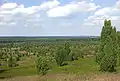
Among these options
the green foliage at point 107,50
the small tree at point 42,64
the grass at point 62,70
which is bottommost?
the grass at point 62,70

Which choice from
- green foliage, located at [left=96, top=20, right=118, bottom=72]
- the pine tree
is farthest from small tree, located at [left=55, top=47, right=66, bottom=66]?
the pine tree

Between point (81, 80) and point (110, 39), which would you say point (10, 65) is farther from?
point (81, 80)

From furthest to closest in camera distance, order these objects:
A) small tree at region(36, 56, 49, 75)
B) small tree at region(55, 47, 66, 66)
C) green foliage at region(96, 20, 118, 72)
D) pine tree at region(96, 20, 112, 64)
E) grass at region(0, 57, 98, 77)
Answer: small tree at region(55, 47, 66, 66) < grass at region(0, 57, 98, 77) < pine tree at region(96, 20, 112, 64) < small tree at region(36, 56, 49, 75) < green foliage at region(96, 20, 118, 72)

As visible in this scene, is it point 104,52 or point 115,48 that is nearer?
point 104,52

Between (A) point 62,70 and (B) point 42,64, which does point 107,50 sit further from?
(A) point 62,70

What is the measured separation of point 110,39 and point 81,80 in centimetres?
5266

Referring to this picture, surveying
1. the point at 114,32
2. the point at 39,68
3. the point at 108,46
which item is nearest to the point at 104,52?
the point at 108,46

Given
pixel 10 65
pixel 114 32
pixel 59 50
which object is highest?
pixel 114 32

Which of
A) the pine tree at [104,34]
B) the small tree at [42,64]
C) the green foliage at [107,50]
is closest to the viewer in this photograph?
the green foliage at [107,50]

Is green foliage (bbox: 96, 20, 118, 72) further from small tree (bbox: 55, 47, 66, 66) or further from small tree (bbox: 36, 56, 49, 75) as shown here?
small tree (bbox: 55, 47, 66, 66)

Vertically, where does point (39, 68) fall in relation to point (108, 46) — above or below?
below

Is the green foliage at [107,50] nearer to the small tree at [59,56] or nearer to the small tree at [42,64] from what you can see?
the small tree at [42,64]

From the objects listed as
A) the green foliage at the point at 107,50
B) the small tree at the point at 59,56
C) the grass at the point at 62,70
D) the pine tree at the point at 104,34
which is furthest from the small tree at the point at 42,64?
the small tree at the point at 59,56

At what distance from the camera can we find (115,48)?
77.0 meters
